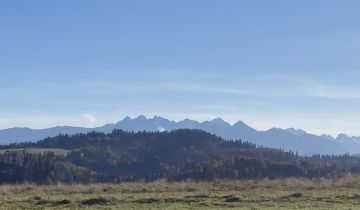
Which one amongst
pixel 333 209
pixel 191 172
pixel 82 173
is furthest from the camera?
pixel 82 173

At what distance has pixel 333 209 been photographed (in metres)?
34.2

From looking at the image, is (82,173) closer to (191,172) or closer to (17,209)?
(191,172)

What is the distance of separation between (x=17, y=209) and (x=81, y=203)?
421cm

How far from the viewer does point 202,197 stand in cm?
4178

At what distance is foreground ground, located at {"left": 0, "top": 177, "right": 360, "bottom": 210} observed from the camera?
3788 centimetres

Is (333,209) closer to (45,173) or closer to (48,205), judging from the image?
(48,205)

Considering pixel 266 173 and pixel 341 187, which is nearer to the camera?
pixel 341 187

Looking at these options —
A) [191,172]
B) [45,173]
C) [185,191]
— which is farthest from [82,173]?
[185,191]

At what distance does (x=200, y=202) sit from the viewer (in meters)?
39.4

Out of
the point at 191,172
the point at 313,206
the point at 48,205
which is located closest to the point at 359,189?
the point at 313,206

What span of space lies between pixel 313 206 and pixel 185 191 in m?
13.6

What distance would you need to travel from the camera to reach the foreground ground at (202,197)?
3788cm

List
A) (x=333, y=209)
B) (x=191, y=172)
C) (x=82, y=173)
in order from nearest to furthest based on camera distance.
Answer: (x=333, y=209) → (x=191, y=172) → (x=82, y=173)

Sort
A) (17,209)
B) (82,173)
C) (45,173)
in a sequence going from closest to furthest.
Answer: (17,209)
(45,173)
(82,173)
